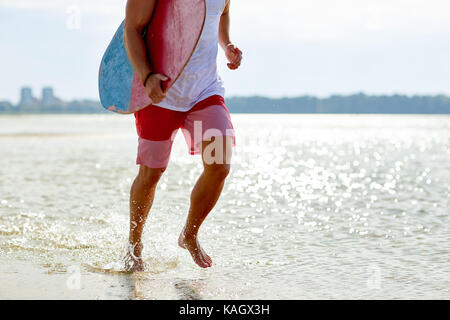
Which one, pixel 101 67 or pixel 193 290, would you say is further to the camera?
pixel 101 67

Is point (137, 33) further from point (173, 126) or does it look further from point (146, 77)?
point (173, 126)

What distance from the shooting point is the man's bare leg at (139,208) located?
3.86 meters

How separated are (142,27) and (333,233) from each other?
6.97ft

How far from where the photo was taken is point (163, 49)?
12.2ft

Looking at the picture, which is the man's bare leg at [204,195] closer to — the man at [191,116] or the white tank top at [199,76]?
the man at [191,116]

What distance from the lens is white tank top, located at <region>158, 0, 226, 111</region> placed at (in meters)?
3.69

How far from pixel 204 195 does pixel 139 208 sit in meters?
0.38

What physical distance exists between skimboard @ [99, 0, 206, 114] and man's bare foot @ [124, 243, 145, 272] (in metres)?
0.73

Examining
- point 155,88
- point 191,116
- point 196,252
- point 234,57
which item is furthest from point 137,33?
point 196,252

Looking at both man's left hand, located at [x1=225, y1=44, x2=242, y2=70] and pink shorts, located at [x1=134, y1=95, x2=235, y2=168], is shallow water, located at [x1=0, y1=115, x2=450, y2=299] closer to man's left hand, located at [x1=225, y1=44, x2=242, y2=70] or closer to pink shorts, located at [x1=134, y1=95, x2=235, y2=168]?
pink shorts, located at [x1=134, y1=95, x2=235, y2=168]
